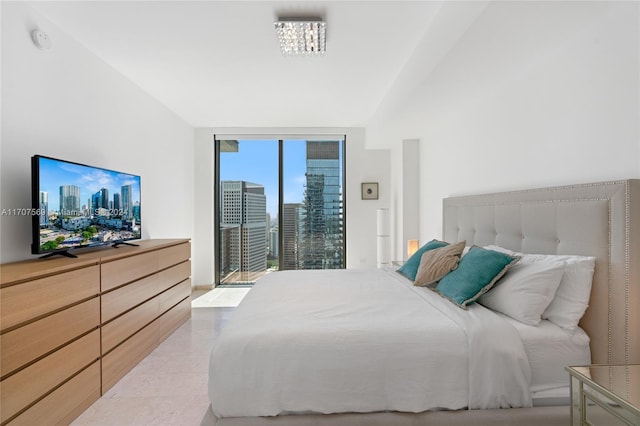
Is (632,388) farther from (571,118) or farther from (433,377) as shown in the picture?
(571,118)

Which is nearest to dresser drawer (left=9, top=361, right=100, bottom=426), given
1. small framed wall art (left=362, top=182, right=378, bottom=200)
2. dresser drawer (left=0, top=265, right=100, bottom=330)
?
dresser drawer (left=0, top=265, right=100, bottom=330)

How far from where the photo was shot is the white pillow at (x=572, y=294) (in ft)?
5.26

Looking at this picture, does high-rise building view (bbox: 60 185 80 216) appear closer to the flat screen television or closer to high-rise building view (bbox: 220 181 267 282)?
the flat screen television

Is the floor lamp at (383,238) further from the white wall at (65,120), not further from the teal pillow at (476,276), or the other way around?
the white wall at (65,120)

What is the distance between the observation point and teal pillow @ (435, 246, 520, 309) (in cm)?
182

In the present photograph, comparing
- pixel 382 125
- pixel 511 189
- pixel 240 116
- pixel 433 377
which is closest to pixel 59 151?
pixel 240 116

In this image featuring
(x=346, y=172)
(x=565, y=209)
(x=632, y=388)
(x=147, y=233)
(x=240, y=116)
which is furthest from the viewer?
(x=346, y=172)

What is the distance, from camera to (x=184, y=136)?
469 centimetres

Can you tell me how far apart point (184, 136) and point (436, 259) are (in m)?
4.01

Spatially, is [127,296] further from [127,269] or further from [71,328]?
[71,328]

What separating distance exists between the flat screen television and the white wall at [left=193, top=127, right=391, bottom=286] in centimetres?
206

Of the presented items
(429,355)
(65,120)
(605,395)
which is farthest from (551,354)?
(65,120)

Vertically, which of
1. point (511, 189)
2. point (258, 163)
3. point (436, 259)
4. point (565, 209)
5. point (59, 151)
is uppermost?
point (258, 163)

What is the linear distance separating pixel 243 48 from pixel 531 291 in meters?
2.66
